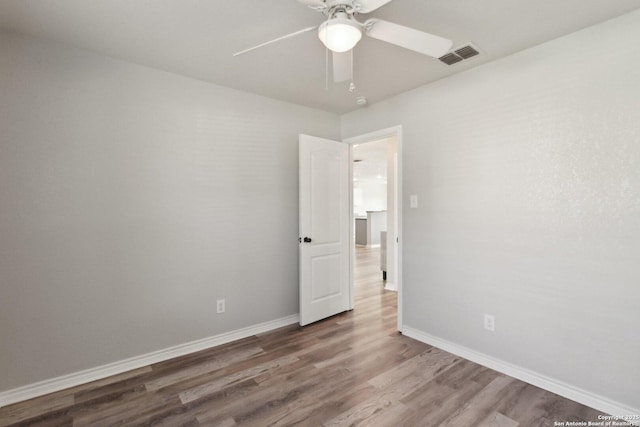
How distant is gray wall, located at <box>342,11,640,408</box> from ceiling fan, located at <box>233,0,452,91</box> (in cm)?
120

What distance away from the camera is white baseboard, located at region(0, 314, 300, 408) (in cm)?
209

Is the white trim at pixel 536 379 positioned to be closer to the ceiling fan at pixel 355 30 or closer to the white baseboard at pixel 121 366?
the white baseboard at pixel 121 366

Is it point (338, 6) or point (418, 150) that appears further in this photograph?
point (418, 150)

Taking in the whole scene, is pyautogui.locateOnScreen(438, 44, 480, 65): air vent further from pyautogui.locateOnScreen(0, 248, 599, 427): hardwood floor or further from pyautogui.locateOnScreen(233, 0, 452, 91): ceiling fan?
pyautogui.locateOnScreen(0, 248, 599, 427): hardwood floor

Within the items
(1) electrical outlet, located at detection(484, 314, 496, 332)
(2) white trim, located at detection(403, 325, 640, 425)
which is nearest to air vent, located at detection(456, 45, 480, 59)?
(1) electrical outlet, located at detection(484, 314, 496, 332)

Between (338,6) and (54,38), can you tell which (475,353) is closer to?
(338,6)

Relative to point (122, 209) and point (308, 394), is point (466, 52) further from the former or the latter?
point (122, 209)

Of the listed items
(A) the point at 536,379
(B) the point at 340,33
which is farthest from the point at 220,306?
(A) the point at 536,379

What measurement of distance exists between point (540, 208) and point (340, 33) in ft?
6.27

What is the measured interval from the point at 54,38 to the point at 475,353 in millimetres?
4064

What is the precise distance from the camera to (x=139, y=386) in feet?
7.40

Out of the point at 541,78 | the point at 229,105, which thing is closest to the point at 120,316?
the point at 229,105

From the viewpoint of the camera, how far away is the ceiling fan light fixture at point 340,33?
55.5 inches

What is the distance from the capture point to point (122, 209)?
2.45m
